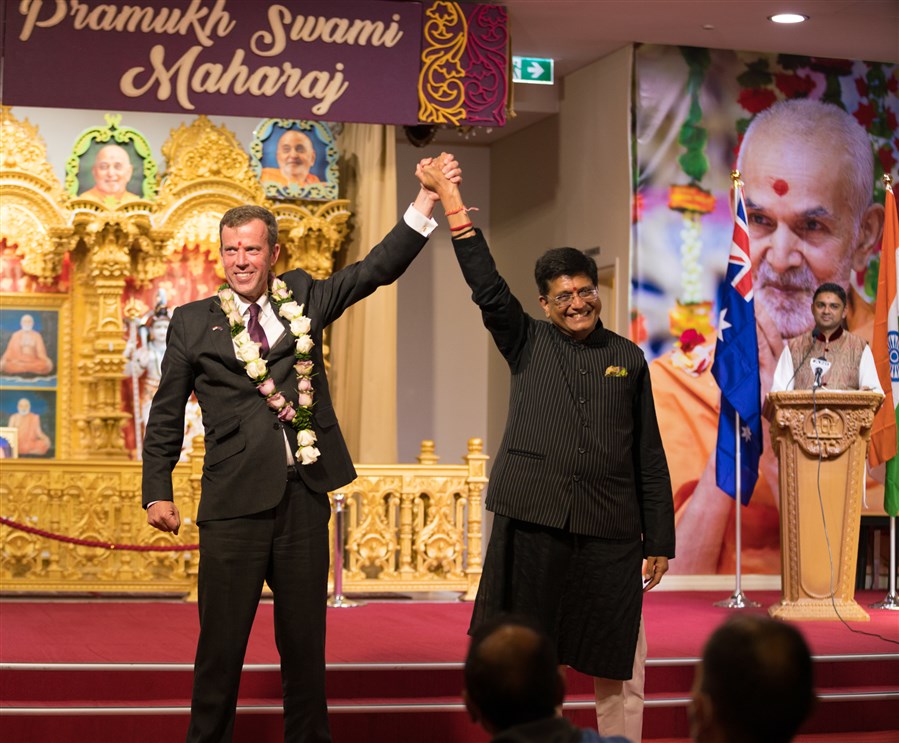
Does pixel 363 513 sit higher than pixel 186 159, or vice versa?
pixel 186 159

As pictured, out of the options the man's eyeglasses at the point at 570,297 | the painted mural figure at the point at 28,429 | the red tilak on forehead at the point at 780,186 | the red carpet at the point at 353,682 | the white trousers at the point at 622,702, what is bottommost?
the red carpet at the point at 353,682

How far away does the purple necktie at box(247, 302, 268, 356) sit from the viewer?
447cm

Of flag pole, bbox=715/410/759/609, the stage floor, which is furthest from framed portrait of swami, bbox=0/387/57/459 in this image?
flag pole, bbox=715/410/759/609

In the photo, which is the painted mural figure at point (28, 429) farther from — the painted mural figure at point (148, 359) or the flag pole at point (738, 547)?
the flag pole at point (738, 547)

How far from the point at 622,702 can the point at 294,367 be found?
1.54 m

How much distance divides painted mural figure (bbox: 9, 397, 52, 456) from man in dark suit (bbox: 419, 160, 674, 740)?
7.19 m

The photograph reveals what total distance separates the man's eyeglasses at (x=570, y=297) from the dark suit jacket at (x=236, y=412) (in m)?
0.54

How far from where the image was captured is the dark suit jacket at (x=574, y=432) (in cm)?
426

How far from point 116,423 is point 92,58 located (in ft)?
11.3

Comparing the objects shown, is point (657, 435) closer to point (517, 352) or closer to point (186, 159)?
point (517, 352)

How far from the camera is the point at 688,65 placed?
10.3 meters

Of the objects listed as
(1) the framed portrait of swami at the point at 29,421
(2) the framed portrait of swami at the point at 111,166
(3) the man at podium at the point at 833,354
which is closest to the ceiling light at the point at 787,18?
(3) the man at podium at the point at 833,354

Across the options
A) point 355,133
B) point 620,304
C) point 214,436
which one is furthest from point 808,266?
point 214,436

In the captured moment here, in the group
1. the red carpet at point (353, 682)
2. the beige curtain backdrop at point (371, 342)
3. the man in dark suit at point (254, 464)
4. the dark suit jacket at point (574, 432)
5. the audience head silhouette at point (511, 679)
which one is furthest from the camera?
the beige curtain backdrop at point (371, 342)
